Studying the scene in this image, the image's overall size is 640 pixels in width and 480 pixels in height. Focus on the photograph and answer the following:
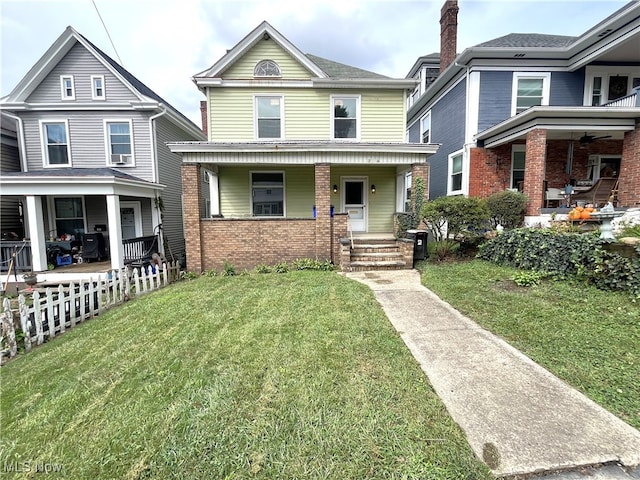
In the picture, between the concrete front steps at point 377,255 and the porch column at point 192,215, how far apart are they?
450cm

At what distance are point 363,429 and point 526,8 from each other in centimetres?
1530

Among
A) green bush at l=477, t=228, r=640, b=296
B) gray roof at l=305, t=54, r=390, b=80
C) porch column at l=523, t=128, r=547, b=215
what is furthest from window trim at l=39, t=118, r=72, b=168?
porch column at l=523, t=128, r=547, b=215

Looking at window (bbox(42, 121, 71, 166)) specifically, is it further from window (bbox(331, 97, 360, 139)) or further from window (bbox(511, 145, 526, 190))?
window (bbox(511, 145, 526, 190))

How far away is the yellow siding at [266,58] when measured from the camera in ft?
34.9

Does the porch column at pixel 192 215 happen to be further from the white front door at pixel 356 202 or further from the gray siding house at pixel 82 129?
the white front door at pixel 356 202

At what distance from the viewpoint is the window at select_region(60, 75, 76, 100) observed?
1112 centimetres

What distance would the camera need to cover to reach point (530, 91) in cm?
1122

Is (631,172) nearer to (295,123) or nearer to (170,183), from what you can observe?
(295,123)

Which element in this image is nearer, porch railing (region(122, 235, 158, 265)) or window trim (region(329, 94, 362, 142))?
porch railing (region(122, 235, 158, 265))

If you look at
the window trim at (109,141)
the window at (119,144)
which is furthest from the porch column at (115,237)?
the window at (119,144)

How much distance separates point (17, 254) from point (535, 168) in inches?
631

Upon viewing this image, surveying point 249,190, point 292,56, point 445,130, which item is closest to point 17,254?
point 249,190

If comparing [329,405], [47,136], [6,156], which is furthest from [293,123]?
[6,156]

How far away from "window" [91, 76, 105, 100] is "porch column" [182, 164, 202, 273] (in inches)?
249
